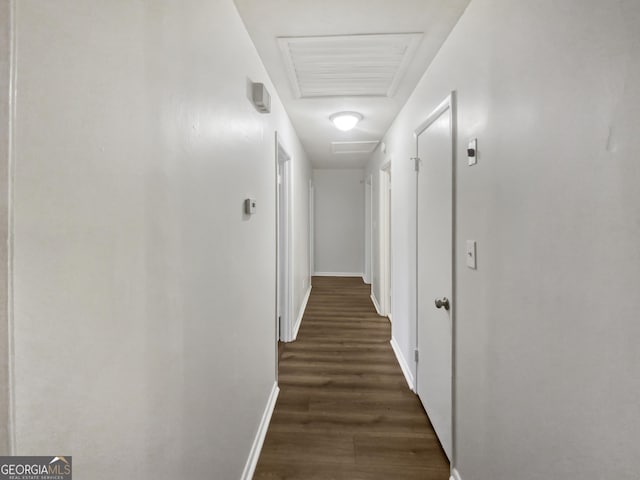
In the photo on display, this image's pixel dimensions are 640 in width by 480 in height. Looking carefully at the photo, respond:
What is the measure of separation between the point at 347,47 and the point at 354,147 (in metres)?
2.66

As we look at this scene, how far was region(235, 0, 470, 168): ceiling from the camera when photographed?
1.44 metres

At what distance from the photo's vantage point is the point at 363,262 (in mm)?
6570

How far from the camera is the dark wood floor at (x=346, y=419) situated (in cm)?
164

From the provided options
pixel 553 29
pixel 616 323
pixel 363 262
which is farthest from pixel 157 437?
pixel 363 262

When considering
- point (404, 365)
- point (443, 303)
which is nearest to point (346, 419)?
point (404, 365)

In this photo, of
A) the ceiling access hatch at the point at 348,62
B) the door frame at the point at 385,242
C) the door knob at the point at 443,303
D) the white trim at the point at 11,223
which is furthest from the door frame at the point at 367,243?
the white trim at the point at 11,223

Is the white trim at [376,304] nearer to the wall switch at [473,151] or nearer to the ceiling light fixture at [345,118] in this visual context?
the ceiling light fixture at [345,118]

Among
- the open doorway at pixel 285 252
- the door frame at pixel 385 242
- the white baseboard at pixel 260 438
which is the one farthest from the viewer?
the door frame at pixel 385 242

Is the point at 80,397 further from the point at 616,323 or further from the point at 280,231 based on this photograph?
the point at 280,231

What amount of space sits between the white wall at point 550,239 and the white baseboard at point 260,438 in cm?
108

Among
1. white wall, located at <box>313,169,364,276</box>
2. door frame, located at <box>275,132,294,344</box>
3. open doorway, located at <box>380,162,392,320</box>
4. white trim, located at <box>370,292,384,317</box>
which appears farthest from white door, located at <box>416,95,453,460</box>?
white wall, located at <box>313,169,364,276</box>

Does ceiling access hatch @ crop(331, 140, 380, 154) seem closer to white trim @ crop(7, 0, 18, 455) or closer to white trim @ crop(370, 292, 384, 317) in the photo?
white trim @ crop(370, 292, 384, 317)

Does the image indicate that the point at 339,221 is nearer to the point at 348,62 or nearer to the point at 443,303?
the point at 348,62

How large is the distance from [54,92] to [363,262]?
6.28m
